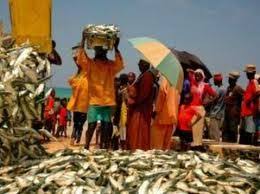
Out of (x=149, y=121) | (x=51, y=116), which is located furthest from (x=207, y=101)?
(x=51, y=116)

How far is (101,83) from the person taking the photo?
10.3 m

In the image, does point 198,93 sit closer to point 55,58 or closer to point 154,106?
point 154,106

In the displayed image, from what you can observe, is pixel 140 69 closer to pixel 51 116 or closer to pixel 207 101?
pixel 207 101

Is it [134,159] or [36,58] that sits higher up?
[36,58]

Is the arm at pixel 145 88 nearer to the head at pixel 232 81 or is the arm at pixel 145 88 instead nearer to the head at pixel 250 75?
the head at pixel 250 75

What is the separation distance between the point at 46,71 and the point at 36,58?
0.76ft

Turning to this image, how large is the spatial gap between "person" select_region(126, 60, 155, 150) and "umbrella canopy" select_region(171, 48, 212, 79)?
3950mm

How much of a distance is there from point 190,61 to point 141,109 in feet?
15.1

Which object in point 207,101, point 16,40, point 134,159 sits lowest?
point 134,159

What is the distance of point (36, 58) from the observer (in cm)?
834

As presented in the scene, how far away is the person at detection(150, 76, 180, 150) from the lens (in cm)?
1061

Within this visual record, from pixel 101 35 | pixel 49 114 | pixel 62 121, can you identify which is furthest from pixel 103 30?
pixel 62 121

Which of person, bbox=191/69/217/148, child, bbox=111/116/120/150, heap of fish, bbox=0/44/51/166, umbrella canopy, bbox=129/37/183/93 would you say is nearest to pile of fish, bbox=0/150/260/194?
heap of fish, bbox=0/44/51/166

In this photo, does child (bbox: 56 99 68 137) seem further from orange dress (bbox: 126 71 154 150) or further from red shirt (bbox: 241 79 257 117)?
orange dress (bbox: 126 71 154 150)
